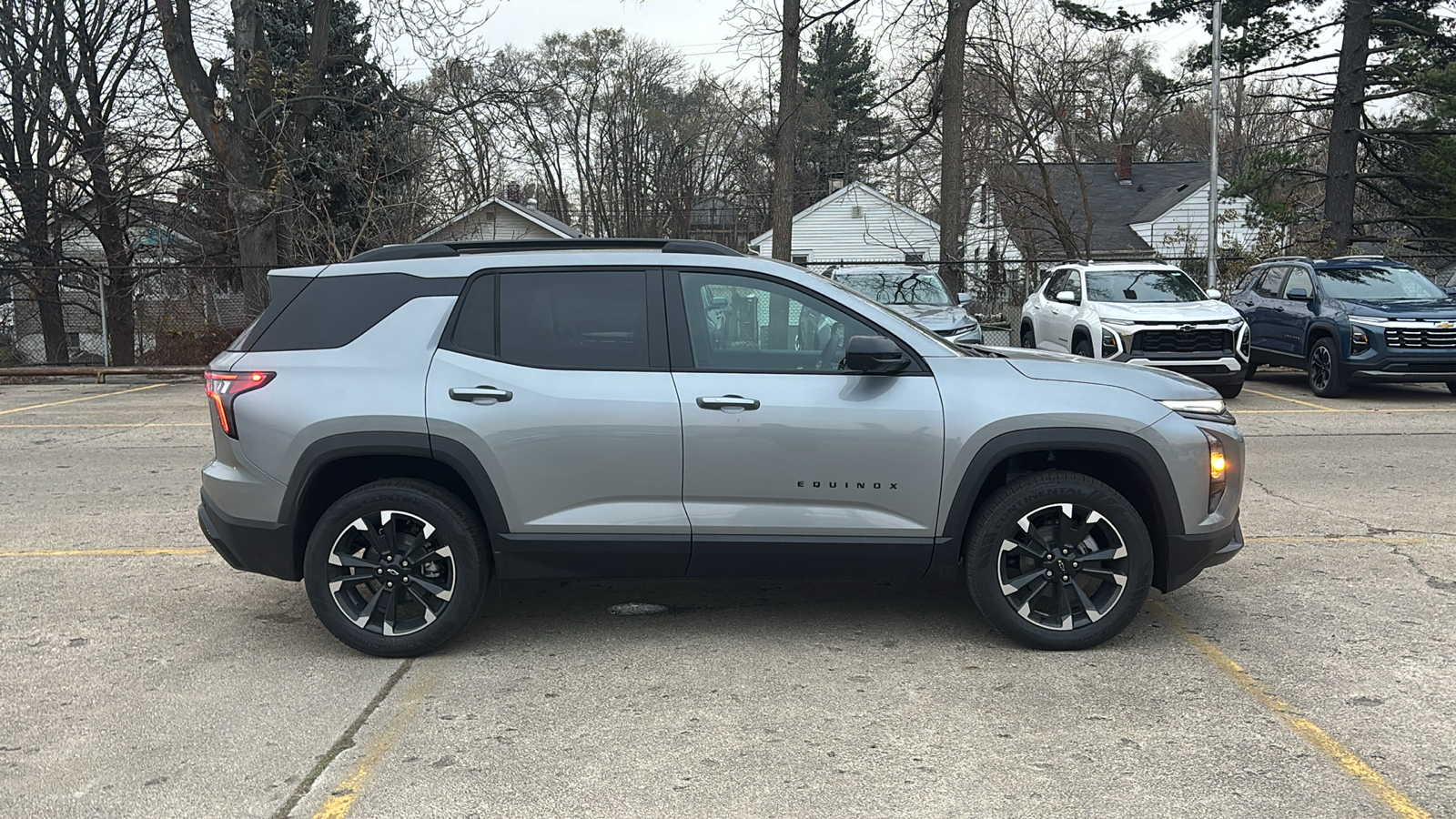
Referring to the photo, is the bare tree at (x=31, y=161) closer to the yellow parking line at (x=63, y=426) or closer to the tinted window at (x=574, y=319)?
the yellow parking line at (x=63, y=426)

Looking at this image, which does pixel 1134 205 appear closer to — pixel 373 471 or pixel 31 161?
pixel 31 161

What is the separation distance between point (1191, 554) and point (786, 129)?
51.3 ft

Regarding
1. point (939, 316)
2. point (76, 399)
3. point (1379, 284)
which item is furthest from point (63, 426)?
point (1379, 284)

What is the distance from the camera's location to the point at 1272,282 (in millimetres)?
15414

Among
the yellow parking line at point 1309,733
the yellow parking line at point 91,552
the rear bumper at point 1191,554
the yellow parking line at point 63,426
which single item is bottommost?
the yellow parking line at point 1309,733

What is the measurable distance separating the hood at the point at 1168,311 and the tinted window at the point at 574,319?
33.5 ft

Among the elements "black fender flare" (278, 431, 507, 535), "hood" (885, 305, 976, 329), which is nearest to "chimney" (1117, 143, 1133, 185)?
"hood" (885, 305, 976, 329)

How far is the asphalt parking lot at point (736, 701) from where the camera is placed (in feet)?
11.0

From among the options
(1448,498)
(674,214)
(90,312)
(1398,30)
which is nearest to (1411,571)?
(1448,498)

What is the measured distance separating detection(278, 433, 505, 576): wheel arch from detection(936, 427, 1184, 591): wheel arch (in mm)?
1938

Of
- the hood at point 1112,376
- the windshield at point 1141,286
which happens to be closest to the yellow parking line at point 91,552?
the hood at point 1112,376

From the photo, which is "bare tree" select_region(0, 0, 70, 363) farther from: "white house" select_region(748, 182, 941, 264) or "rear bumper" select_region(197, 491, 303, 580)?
Result: "white house" select_region(748, 182, 941, 264)

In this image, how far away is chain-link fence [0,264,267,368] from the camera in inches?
814

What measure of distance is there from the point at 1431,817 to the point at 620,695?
2704 millimetres
